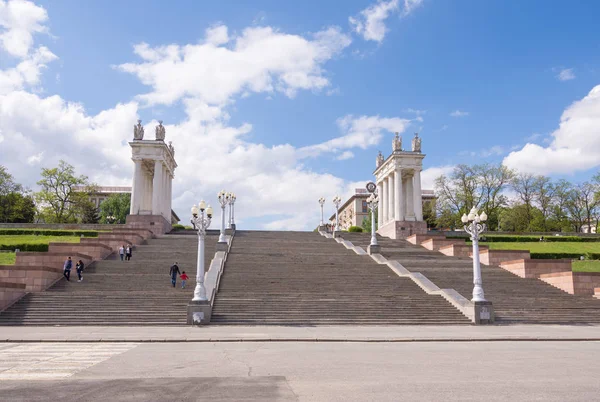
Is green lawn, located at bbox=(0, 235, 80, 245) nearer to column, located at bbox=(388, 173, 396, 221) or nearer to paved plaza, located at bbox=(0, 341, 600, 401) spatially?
paved plaza, located at bbox=(0, 341, 600, 401)

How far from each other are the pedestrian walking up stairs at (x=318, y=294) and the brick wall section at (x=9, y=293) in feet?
31.2

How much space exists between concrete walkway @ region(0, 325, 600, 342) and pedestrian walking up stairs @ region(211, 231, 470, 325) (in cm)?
170

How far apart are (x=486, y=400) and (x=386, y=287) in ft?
66.6

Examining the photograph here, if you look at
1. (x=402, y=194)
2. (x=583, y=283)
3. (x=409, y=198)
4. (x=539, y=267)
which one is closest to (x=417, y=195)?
(x=402, y=194)

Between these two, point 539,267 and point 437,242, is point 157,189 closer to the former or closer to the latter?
point 437,242

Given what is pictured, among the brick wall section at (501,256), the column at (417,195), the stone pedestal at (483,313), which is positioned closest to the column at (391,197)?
the column at (417,195)

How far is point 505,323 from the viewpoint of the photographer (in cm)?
2288

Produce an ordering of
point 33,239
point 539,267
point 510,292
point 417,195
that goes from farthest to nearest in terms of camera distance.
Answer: point 417,195 → point 33,239 → point 539,267 → point 510,292

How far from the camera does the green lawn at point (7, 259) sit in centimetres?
3296

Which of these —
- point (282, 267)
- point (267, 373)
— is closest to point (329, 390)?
point (267, 373)

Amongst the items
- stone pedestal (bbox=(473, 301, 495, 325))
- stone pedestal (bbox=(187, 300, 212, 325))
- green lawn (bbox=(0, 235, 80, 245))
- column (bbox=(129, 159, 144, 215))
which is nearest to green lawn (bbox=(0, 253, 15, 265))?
green lawn (bbox=(0, 235, 80, 245))

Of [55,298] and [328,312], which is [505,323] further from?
[55,298]

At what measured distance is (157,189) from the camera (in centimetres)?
5341

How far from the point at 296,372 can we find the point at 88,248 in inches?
1089
